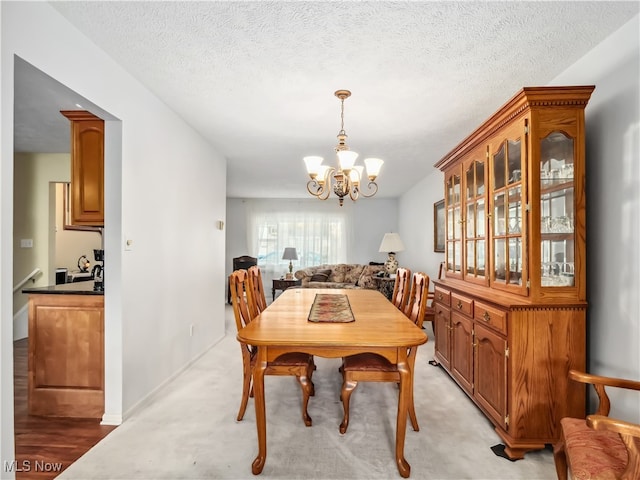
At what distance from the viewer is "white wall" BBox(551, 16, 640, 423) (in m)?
1.88

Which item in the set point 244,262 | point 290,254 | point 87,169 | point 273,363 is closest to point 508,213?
point 273,363

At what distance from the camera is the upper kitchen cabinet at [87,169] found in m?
2.60

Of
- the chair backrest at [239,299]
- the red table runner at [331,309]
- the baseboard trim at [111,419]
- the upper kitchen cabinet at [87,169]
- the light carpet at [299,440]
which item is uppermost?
the upper kitchen cabinet at [87,169]

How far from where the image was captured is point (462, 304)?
9.33ft

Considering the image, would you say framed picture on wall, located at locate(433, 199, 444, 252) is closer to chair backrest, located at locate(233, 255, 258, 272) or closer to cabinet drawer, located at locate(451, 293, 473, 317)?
cabinet drawer, located at locate(451, 293, 473, 317)

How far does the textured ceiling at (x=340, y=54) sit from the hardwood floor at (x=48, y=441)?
92.3 inches

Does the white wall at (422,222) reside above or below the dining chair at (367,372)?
above

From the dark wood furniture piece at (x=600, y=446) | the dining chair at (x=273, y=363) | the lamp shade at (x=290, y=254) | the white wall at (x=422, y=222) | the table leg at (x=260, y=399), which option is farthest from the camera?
the lamp shade at (x=290, y=254)

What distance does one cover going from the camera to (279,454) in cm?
209

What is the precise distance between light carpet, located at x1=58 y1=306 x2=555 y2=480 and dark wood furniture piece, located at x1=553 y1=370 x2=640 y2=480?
515 mm

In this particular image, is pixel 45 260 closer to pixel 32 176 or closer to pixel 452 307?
pixel 32 176

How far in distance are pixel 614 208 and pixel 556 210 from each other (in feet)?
0.89

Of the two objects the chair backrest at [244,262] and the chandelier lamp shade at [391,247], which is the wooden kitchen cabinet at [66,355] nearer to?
the chandelier lamp shade at [391,247]

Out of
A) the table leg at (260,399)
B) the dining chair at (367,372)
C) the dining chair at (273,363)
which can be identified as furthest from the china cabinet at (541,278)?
the table leg at (260,399)
